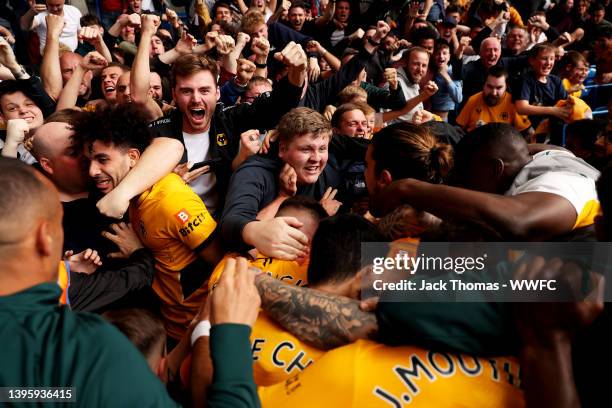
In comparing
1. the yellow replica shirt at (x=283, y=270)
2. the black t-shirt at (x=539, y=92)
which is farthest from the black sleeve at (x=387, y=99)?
the yellow replica shirt at (x=283, y=270)

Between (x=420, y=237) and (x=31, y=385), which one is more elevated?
(x=31, y=385)

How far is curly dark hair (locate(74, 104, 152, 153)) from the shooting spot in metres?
2.62

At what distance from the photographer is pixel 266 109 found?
11.3ft

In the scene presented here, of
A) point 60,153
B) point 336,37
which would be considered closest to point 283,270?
point 60,153

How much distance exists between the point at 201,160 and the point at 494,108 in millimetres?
4054

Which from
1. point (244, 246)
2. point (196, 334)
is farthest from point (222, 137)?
point (196, 334)

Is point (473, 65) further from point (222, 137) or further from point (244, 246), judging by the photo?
point (244, 246)

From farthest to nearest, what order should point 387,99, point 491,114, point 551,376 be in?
point 491,114, point 387,99, point 551,376

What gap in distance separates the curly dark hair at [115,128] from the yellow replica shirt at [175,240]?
303 mm

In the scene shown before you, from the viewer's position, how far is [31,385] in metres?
1.02

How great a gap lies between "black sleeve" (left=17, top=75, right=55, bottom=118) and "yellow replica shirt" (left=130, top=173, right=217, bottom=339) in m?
1.81

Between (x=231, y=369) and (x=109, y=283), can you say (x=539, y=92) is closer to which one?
(x=109, y=283)

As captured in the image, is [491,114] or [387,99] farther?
[491,114]

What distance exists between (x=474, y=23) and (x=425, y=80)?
466 centimetres
